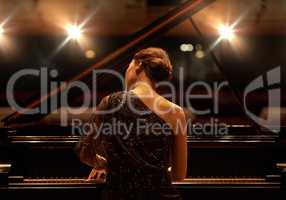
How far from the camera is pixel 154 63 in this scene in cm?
161

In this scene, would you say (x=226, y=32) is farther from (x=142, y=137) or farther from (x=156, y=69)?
(x=142, y=137)

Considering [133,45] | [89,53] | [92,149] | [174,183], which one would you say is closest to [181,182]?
[174,183]

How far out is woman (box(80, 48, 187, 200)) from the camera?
5.09 feet

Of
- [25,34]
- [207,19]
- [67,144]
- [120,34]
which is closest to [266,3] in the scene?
[207,19]

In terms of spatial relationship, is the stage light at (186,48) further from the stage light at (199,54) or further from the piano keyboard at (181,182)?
the piano keyboard at (181,182)

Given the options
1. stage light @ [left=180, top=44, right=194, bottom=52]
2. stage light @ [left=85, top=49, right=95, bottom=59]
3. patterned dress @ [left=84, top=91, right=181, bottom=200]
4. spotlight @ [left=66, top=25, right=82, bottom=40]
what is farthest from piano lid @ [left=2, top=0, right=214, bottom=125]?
spotlight @ [left=66, top=25, right=82, bottom=40]

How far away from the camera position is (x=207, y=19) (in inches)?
385

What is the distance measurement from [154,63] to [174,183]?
108 cm

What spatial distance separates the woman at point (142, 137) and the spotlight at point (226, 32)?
27.7 feet

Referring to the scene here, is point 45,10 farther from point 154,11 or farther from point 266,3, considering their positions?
point 266,3

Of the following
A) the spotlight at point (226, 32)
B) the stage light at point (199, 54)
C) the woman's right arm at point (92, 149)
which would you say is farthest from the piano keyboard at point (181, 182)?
the spotlight at point (226, 32)

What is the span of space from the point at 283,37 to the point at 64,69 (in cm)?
528

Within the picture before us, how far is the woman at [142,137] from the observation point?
1.55 m

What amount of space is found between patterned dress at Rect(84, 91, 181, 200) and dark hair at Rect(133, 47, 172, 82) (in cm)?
13
